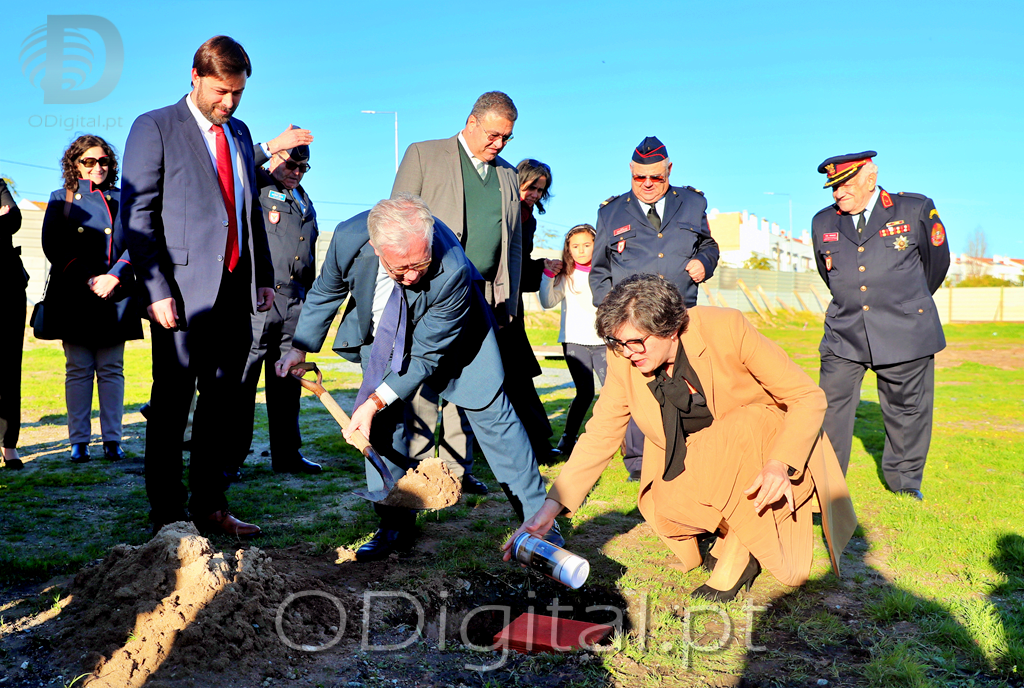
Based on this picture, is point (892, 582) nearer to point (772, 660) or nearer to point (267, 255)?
point (772, 660)

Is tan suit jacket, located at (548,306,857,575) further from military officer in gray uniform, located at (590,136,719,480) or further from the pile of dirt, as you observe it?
military officer in gray uniform, located at (590,136,719,480)

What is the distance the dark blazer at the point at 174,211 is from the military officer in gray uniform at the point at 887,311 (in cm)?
384

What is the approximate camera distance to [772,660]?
2.85 meters

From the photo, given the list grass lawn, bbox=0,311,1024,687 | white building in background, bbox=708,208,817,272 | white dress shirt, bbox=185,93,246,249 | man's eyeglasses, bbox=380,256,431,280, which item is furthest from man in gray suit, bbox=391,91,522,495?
white building in background, bbox=708,208,817,272

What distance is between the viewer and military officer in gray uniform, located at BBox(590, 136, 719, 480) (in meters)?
5.12

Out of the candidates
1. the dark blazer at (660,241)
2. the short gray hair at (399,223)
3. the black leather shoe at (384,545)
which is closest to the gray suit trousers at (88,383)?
the black leather shoe at (384,545)

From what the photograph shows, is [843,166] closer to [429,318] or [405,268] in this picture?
[429,318]

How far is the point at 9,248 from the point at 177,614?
376 centimetres

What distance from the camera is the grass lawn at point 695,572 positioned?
110 inches

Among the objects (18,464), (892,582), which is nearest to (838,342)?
(892,582)

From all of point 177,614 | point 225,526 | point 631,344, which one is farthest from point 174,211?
point 631,344

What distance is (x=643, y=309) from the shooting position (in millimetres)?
2826

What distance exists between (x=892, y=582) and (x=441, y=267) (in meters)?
2.59

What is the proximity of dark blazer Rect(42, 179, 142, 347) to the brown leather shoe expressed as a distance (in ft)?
7.19
